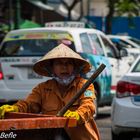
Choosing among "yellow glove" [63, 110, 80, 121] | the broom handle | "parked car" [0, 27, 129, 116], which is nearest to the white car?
"parked car" [0, 27, 129, 116]

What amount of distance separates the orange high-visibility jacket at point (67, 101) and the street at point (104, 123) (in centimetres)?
512

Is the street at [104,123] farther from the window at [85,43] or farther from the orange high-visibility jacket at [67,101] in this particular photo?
the orange high-visibility jacket at [67,101]

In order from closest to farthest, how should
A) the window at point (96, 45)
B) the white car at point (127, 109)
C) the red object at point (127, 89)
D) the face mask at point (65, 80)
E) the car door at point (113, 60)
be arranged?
the face mask at point (65, 80), the white car at point (127, 109), the red object at point (127, 89), the window at point (96, 45), the car door at point (113, 60)

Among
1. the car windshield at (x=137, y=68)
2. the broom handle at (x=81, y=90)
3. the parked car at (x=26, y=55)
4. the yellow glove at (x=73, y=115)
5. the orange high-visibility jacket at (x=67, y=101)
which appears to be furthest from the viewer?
the parked car at (x=26, y=55)

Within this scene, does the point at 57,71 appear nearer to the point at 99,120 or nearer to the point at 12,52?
the point at 12,52

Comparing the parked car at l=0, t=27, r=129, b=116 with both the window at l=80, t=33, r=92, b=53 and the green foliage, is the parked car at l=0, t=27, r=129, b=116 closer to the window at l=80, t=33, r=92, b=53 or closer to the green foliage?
the window at l=80, t=33, r=92, b=53

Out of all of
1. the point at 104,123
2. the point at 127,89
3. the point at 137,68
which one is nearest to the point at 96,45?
the point at 104,123

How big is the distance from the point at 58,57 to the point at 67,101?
1.03 ft

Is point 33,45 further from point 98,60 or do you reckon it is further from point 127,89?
point 127,89

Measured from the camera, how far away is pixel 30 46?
11547mm

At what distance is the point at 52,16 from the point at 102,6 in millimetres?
21581

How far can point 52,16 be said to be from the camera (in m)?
37.6

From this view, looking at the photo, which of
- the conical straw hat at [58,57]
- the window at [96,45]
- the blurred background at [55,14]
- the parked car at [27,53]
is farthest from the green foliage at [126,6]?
the conical straw hat at [58,57]

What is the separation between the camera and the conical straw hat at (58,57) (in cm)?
461
